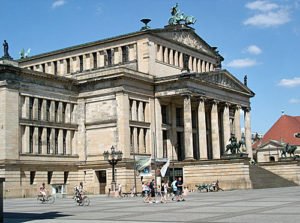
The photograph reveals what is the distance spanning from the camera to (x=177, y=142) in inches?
3034

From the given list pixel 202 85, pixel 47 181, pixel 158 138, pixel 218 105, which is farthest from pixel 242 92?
pixel 47 181

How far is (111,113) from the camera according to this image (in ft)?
221

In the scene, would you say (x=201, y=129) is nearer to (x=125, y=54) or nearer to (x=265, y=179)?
(x=265, y=179)

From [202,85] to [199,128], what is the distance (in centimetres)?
619

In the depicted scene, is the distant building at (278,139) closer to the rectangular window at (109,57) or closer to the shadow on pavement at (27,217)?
the rectangular window at (109,57)

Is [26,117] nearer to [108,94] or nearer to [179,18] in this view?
[108,94]

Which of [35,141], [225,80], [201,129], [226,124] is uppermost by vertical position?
[225,80]

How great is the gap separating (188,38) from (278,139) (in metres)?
57.1

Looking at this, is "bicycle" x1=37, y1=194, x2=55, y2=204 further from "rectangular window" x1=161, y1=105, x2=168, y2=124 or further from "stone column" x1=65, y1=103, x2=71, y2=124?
"rectangular window" x1=161, y1=105, x2=168, y2=124

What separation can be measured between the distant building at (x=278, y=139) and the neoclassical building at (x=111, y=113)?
148ft

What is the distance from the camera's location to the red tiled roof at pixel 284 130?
13012 centimetres

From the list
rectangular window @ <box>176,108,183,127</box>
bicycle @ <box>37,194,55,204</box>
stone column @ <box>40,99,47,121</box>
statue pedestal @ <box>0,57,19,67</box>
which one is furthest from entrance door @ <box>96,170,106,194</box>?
bicycle @ <box>37,194,55,204</box>

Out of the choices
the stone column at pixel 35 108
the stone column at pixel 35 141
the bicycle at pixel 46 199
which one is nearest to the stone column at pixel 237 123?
the stone column at pixel 35 108

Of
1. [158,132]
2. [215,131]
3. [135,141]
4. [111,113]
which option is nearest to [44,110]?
[111,113]
